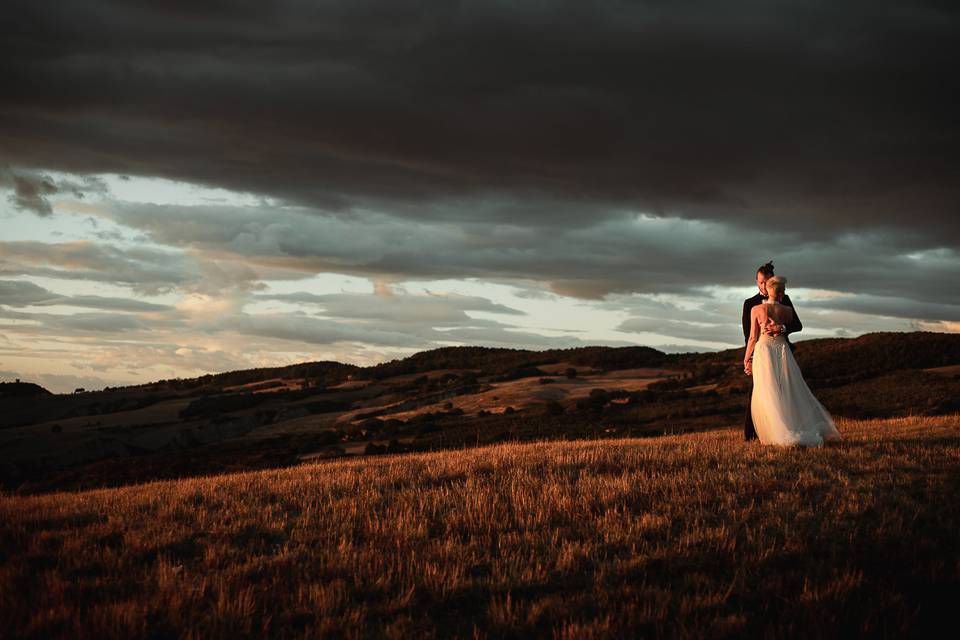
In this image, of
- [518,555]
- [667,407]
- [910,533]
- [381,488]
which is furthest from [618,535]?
[667,407]

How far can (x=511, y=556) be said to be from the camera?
7.18 meters

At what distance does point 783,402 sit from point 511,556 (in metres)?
9.39

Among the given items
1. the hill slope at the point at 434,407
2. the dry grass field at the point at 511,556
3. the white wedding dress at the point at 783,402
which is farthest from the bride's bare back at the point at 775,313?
the hill slope at the point at 434,407

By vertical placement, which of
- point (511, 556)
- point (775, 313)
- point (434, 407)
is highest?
point (775, 313)

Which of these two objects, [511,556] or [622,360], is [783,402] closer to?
[511,556]

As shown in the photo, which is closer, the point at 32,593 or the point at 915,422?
the point at 32,593

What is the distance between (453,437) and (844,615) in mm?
40187

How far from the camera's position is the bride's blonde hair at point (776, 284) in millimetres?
14344

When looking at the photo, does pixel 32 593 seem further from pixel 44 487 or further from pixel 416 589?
pixel 44 487

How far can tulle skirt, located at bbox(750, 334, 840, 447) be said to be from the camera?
14.3m

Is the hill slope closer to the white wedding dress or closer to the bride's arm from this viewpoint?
the bride's arm

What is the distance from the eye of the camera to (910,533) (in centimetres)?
785

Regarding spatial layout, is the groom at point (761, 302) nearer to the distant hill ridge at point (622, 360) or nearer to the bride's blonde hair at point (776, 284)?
the bride's blonde hair at point (776, 284)

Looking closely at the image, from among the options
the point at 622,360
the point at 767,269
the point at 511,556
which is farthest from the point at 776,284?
the point at 622,360
